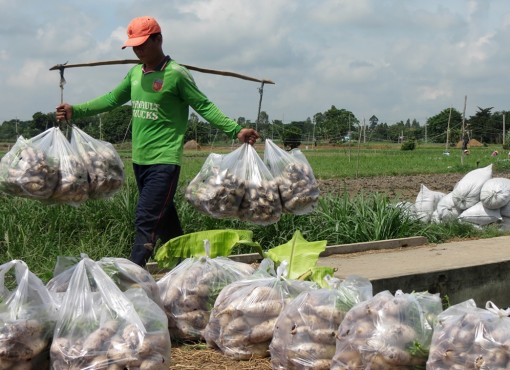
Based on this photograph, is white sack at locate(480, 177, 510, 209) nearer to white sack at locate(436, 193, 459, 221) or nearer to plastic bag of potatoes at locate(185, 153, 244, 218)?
white sack at locate(436, 193, 459, 221)

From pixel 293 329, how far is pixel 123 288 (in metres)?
0.91

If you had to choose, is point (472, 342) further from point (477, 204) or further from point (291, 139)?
point (291, 139)

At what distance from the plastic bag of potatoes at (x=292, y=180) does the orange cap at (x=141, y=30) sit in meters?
1.09

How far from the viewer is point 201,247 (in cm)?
472

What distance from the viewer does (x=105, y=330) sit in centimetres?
326

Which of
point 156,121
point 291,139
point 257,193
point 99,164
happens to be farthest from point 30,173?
point 291,139

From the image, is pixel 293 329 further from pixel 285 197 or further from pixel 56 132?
pixel 56 132

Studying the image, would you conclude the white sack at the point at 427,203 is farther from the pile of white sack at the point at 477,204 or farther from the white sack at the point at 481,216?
the white sack at the point at 481,216

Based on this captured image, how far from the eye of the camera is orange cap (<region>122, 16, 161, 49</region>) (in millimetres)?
5023

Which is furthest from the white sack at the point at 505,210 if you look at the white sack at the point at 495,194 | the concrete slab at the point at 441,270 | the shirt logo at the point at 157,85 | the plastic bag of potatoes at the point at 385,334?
the plastic bag of potatoes at the point at 385,334

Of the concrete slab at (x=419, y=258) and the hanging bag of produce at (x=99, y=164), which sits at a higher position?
the hanging bag of produce at (x=99, y=164)

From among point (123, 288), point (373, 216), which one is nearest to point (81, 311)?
point (123, 288)

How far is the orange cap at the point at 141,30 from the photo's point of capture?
5.02 m

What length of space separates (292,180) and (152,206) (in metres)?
0.94
